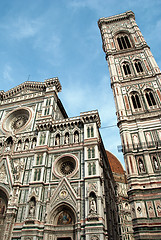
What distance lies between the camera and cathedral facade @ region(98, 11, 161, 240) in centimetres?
1619

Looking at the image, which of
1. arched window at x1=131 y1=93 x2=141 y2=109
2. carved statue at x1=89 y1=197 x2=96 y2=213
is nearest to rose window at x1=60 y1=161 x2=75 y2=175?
carved statue at x1=89 y1=197 x2=96 y2=213

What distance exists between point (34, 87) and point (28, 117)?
5.91 meters

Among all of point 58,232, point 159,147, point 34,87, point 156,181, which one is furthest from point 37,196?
point 34,87

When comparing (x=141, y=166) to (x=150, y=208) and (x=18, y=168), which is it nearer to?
(x=150, y=208)

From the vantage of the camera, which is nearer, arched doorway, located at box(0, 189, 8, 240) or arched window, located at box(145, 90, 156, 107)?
arched doorway, located at box(0, 189, 8, 240)

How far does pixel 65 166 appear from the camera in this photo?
856 inches

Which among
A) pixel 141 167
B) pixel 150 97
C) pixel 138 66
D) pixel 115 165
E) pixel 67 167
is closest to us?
pixel 141 167

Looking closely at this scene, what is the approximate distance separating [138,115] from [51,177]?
39.7 feet

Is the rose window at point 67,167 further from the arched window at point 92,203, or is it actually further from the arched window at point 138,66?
the arched window at point 138,66

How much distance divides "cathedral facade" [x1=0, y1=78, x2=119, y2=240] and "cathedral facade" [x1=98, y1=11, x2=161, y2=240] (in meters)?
3.26

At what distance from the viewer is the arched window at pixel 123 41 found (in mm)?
31970

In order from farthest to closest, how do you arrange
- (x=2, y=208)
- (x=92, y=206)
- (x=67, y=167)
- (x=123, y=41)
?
(x=123, y=41)
(x=67, y=167)
(x=2, y=208)
(x=92, y=206)

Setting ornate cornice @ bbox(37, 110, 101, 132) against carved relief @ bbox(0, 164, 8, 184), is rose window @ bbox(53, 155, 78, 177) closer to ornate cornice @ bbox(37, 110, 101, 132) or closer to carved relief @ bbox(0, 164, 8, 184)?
ornate cornice @ bbox(37, 110, 101, 132)

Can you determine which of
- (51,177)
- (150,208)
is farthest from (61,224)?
(150,208)
